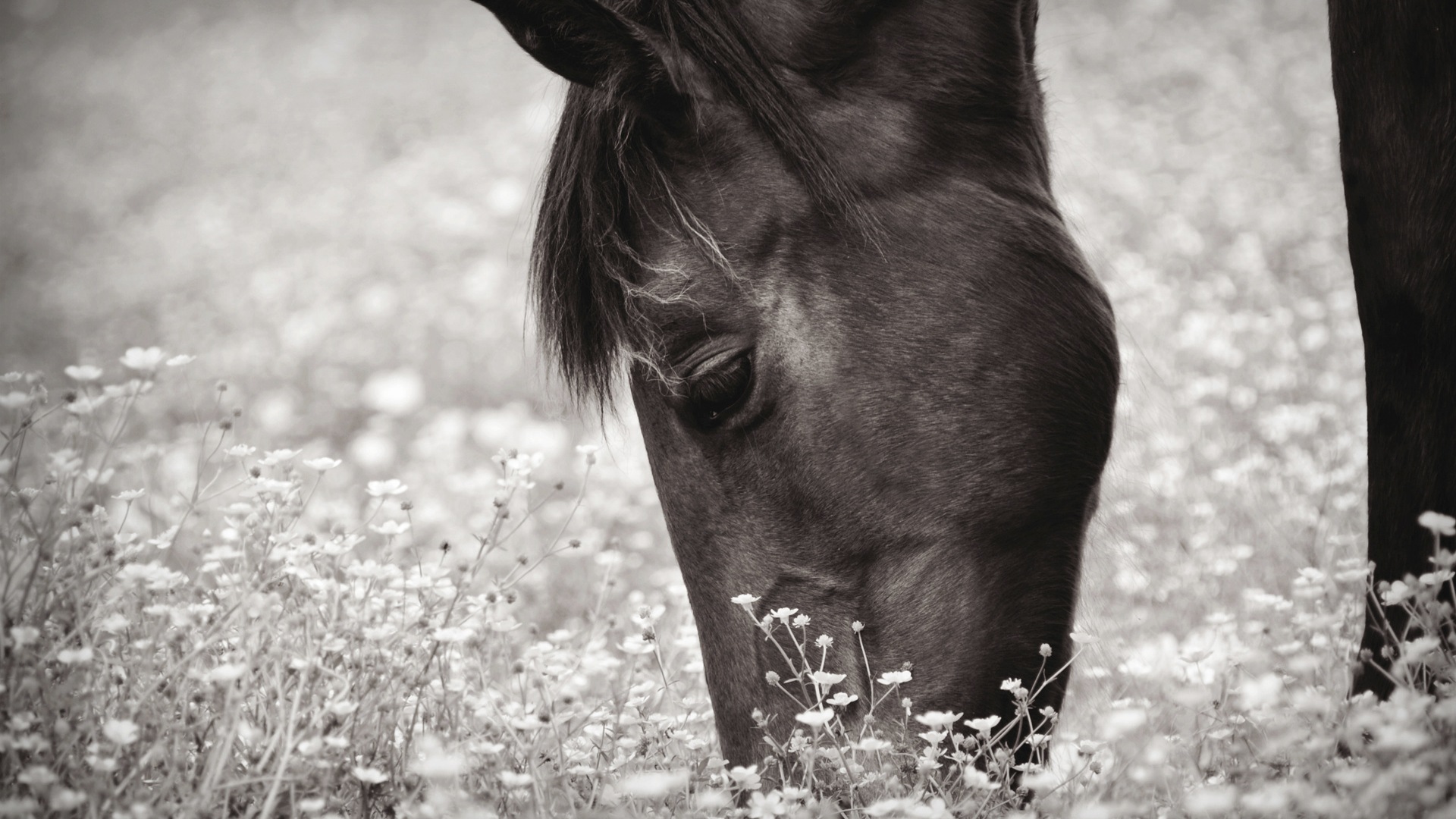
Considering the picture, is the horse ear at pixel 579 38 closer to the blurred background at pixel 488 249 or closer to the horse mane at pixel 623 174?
the horse mane at pixel 623 174

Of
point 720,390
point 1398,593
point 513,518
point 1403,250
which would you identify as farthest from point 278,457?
point 513,518

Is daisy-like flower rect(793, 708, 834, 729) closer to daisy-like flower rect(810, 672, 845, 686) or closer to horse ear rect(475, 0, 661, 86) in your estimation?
daisy-like flower rect(810, 672, 845, 686)

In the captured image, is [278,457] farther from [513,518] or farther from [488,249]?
[488,249]

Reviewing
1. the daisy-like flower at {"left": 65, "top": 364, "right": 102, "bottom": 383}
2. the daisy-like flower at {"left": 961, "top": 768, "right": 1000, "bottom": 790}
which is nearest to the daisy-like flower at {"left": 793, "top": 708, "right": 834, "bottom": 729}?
the daisy-like flower at {"left": 961, "top": 768, "right": 1000, "bottom": 790}

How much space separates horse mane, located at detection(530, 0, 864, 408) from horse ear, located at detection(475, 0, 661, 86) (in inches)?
1.0

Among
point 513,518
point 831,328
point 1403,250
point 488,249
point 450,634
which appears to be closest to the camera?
point 450,634

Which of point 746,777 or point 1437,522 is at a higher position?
point 1437,522

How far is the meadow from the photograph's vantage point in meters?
1.91

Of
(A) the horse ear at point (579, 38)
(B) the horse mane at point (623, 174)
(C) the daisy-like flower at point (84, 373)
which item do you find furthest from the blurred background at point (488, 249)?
(C) the daisy-like flower at point (84, 373)

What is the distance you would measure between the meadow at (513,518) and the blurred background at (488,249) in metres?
0.04

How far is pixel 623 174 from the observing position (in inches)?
94.5

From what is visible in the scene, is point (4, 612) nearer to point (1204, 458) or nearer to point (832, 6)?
point (832, 6)

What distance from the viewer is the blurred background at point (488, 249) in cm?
396

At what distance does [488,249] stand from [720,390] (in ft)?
24.9
